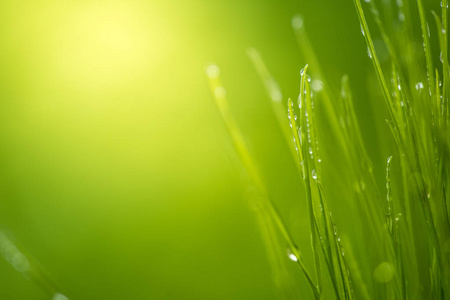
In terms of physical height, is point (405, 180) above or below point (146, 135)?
below

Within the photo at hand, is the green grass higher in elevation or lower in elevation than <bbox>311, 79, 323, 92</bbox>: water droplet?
lower

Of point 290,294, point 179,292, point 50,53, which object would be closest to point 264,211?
point 290,294

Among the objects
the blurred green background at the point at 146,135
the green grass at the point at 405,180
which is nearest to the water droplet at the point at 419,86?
the green grass at the point at 405,180

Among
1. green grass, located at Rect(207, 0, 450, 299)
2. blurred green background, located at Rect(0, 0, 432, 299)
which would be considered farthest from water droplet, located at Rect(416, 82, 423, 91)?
blurred green background, located at Rect(0, 0, 432, 299)

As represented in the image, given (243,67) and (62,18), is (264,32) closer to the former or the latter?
(243,67)

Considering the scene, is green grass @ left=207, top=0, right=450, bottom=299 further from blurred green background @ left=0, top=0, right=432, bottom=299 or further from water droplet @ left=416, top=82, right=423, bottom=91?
blurred green background @ left=0, top=0, right=432, bottom=299

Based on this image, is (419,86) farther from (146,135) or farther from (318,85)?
(146,135)

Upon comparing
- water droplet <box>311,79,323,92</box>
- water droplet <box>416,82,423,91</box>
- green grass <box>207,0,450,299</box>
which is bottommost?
green grass <box>207,0,450,299</box>

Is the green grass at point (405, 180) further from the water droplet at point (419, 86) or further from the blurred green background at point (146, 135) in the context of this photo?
the blurred green background at point (146, 135)

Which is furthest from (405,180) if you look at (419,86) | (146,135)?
(146,135)
